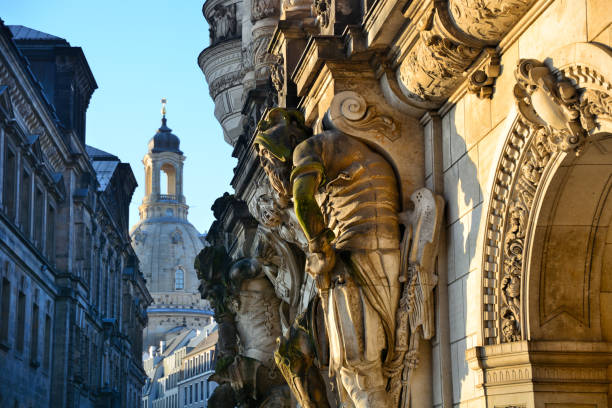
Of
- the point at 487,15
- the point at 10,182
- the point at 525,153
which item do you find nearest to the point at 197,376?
the point at 10,182

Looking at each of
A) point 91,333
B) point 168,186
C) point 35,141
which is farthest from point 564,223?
point 168,186

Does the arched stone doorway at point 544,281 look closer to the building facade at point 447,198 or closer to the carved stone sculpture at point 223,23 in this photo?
the building facade at point 447,198

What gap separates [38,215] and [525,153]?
41143 mm

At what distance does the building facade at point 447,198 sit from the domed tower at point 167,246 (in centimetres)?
15075

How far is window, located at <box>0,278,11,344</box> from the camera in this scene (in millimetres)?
38459

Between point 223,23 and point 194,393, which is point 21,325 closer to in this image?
point 223,23

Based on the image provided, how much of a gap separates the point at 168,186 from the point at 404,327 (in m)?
161

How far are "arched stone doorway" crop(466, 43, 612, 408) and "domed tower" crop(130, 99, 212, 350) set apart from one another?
503ft

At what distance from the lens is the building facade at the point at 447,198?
7418 millimetres

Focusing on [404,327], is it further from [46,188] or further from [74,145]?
[74,145]

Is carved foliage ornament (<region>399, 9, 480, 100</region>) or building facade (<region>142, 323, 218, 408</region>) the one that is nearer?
carved foliage ornament (<region>399, 9, 480, 100</region>)

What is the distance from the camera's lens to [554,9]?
7191 millimetres

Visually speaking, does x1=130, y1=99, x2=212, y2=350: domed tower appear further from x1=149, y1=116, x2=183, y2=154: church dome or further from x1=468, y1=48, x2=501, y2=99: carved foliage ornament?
x1=468, y1=48, x2=501, y2=99: carved foliage ornament

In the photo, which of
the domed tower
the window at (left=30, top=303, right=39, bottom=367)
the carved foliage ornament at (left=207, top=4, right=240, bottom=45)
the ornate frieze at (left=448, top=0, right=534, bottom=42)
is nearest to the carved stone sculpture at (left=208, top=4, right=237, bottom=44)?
the carved foliage ornament at (left=207, top=4, right=240, bottom=45)
